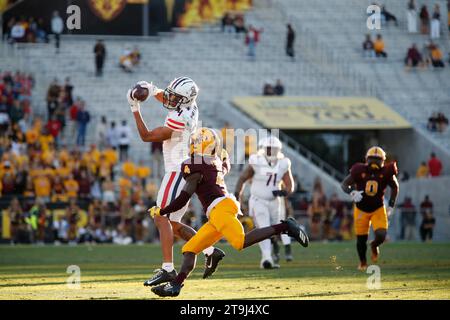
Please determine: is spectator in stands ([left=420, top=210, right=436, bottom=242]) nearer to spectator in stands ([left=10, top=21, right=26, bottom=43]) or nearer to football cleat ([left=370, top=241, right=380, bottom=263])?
football cleat ([left=370, top=241, right=380, bottom=263])

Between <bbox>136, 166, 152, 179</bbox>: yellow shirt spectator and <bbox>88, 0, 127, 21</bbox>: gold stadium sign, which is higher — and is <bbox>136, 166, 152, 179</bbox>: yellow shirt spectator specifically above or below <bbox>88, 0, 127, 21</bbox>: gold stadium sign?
below

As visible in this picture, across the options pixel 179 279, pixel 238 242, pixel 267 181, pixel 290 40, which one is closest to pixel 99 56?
pixel 290 40

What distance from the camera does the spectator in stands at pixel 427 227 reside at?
2852 cm

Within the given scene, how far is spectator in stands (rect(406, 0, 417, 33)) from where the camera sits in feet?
127

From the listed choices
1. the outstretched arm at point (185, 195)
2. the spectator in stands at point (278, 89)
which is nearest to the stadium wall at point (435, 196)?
the spectator in stands at point (278, 89)

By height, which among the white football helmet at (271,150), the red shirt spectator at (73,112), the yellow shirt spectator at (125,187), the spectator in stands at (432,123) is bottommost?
the yellow shirt spectator at (125,187)

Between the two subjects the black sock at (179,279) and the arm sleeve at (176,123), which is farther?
the arm sleeve at (176,123)

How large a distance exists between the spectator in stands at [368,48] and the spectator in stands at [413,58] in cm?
121

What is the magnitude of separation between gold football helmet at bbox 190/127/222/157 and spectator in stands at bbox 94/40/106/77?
74.1 ft

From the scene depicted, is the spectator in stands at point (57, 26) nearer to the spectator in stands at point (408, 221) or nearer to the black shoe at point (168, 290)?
the spectator in stands at point (408, 221)

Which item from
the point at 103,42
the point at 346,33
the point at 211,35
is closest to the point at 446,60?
the point at 346,33

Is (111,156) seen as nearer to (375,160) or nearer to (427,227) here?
(427,227)

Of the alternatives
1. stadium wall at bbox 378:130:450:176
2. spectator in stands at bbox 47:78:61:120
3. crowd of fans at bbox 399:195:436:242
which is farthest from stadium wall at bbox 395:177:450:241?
spectator in stands at bbox 47:78:61:120
